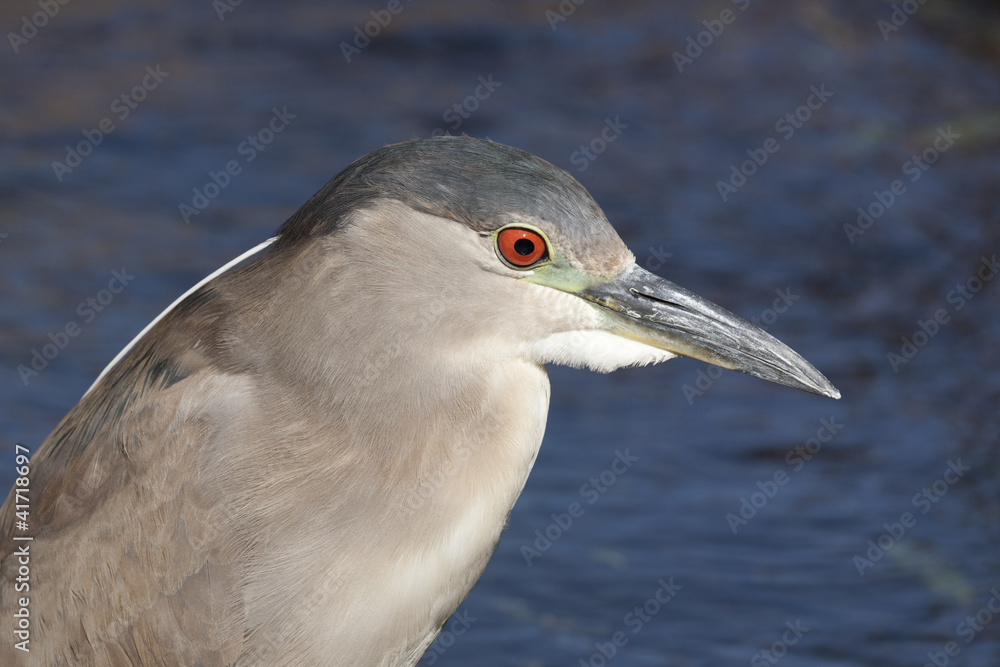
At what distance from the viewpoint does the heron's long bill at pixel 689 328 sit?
3213 mm

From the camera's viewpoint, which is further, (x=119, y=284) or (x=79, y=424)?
(x=119, y=284)

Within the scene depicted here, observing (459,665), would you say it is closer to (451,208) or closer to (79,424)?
(79,424)

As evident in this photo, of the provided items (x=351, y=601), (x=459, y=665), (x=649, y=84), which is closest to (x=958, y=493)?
(x=459, y=665)

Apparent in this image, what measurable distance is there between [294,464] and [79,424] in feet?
2.47

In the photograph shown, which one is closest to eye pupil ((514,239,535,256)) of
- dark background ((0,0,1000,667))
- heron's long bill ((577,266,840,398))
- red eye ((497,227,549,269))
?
red eye ((497,227,549,269))

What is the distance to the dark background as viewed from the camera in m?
5.31

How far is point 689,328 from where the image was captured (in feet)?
10.8

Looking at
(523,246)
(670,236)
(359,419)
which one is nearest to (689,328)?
(523,246)

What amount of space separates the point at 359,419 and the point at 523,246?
0.56 m

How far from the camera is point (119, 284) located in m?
6.84

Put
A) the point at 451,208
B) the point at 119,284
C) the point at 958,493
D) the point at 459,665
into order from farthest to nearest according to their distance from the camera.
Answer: the point at 119,284 → the point at 958,493 → the point at 459,665 → the point at 451,208

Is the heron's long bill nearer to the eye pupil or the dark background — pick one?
the eye pupil

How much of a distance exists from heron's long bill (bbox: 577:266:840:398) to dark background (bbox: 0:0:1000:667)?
6.50 ft

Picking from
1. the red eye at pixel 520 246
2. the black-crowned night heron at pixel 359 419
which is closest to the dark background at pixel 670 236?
the black-crowned night heron at pixel 359 419
